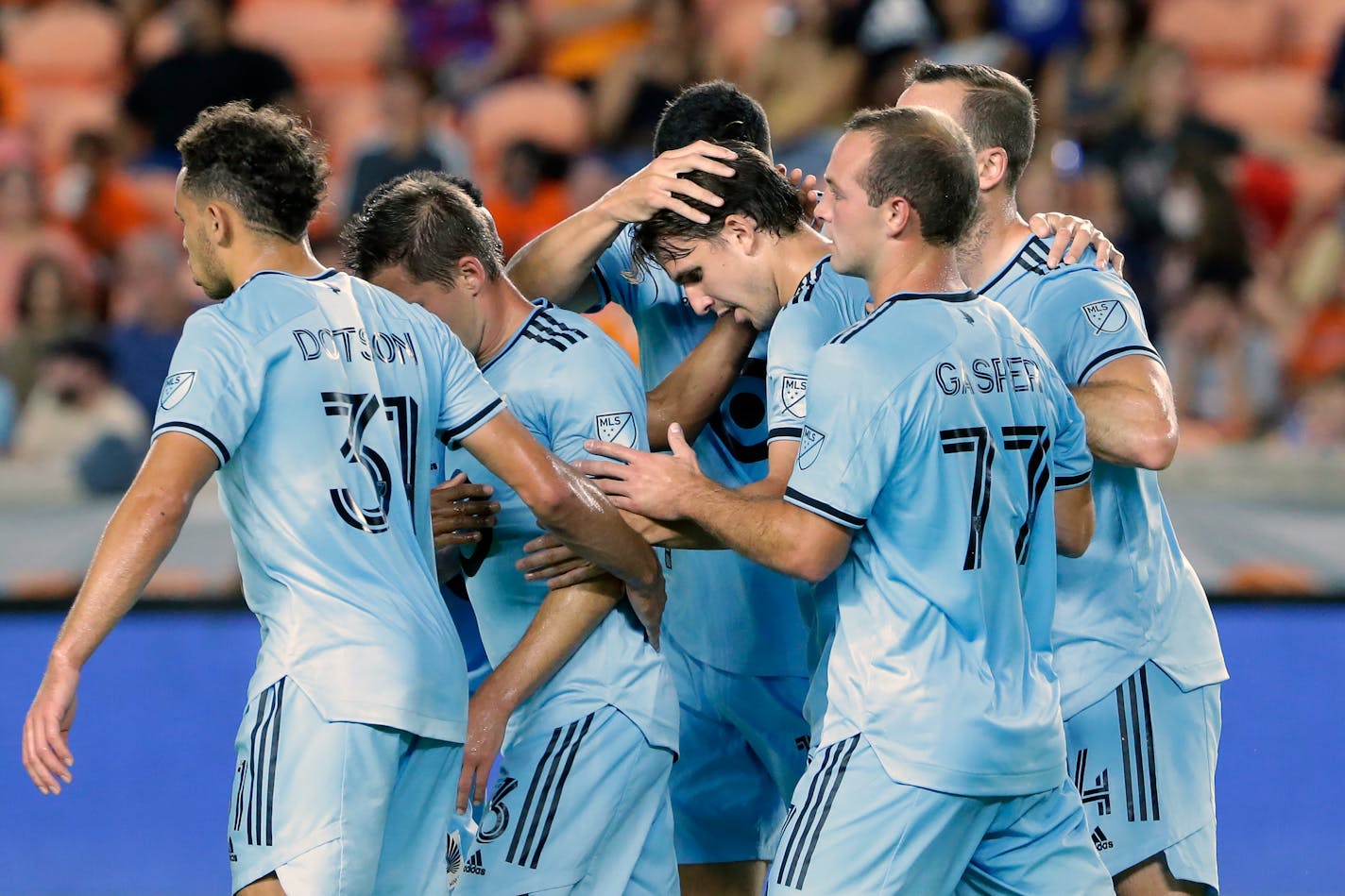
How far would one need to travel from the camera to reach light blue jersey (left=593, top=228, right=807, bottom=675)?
13.8 feet

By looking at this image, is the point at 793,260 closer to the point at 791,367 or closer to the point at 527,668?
the point at 791,367

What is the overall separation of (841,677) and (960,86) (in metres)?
1.48

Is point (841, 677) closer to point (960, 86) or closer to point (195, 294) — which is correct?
point (960, 86)

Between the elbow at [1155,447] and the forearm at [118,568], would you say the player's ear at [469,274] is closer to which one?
the forearm at [118,568]

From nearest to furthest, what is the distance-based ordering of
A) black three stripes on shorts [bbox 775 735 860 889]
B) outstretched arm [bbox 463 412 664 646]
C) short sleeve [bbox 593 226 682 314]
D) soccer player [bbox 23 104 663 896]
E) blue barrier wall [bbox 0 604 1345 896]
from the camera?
soccer player [bbox 23 104 663 896] → black three stripes on shorts [bbox 775 735 860 889] → outstretched arm [bbox 463 412 664 646] → short sleeve [bbox 593 226 682 314] → blue barrier wall [bbox 0 604 1345 896]

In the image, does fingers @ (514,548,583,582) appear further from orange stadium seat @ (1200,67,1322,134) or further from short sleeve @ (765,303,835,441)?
orange stadium seat @ (1200,67,1322,134)

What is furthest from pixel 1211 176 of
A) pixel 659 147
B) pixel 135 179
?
pixel 135 179

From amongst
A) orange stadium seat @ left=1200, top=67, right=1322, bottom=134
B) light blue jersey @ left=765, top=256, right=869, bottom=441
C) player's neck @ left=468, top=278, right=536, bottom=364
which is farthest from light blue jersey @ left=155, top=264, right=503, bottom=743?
orange stadium seat @ left=1200, top=67, right=1322, bottom=134

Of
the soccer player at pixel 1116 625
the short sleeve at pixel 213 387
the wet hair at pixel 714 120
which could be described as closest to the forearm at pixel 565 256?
the wet hair at pixel 714 120

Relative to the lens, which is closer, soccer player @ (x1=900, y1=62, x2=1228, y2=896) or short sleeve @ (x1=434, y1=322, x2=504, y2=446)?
short sleeve @ (x1=434, y1=322, x2=504, y2=446)

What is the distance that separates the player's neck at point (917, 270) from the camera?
10.1ft

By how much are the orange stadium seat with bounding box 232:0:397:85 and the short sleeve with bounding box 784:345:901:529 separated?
7.53 meters

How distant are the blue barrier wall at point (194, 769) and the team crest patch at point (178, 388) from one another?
3.33m

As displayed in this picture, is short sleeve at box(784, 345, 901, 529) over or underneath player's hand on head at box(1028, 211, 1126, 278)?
underneath
